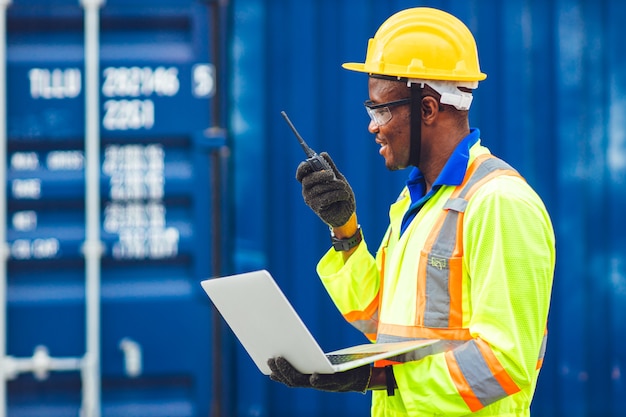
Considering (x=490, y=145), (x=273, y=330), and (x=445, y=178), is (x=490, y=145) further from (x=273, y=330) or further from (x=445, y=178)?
(x=273, y=330)

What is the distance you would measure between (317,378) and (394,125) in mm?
682

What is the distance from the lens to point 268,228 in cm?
414

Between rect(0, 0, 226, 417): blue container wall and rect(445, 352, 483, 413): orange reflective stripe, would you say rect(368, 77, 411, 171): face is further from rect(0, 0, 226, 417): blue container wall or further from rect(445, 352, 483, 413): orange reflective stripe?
rect(0, 0, 226, 417): blue container wall

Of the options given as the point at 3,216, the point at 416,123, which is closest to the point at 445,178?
the point at 416,123

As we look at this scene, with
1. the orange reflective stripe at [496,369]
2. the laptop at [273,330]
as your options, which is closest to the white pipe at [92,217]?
the laptop at [273,330]

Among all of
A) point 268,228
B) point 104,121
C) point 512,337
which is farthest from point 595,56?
point 512,337

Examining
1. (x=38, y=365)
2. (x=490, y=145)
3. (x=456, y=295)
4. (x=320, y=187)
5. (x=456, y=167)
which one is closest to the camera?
(x=456, y=295)

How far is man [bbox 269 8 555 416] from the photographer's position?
→ 2209mm

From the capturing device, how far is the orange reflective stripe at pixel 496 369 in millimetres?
2199

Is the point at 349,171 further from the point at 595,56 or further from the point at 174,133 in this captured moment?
the point at 595,56

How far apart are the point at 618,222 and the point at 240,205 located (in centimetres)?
165

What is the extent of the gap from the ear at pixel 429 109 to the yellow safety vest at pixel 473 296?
0.14 m

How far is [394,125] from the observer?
2.50 meters

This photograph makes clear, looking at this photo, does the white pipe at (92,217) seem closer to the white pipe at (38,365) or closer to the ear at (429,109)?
the white pipe at (38,365)
